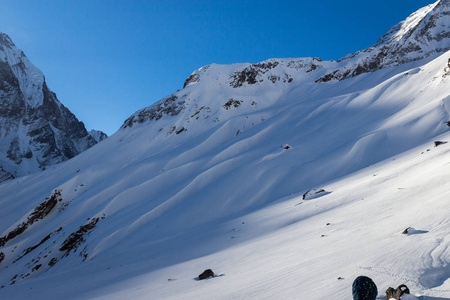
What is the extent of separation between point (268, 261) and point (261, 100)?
64806 millimetres

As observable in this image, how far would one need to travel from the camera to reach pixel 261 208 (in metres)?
21.0

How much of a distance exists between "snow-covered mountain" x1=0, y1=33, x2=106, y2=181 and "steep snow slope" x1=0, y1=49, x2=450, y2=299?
56.8 metres

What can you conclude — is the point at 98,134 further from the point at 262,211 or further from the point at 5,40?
the point at 262,211

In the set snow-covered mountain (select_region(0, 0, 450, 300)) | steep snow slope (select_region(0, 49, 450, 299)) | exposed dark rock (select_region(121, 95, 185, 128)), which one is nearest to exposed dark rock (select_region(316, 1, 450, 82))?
snow-covered mountain (select_region(0, 0, 450, 300))

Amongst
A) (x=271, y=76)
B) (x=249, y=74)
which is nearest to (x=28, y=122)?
(x=249, y=74)

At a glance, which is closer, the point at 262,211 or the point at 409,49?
the point at 262,211

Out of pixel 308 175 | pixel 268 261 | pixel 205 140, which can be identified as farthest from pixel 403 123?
pixel 205 140

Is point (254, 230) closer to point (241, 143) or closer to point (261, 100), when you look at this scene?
point (241, 143)

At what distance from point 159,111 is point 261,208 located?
5959cm

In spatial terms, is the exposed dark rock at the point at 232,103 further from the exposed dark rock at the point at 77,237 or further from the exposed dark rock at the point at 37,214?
the exposed dark rock at the point at 77,237

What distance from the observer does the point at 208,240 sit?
1633 cm

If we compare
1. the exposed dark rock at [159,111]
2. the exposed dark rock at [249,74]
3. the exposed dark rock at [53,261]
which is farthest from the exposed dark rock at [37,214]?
the exposed dark rock at [249,74]

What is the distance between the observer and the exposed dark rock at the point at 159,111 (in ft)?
238

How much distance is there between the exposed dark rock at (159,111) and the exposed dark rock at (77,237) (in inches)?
1700
